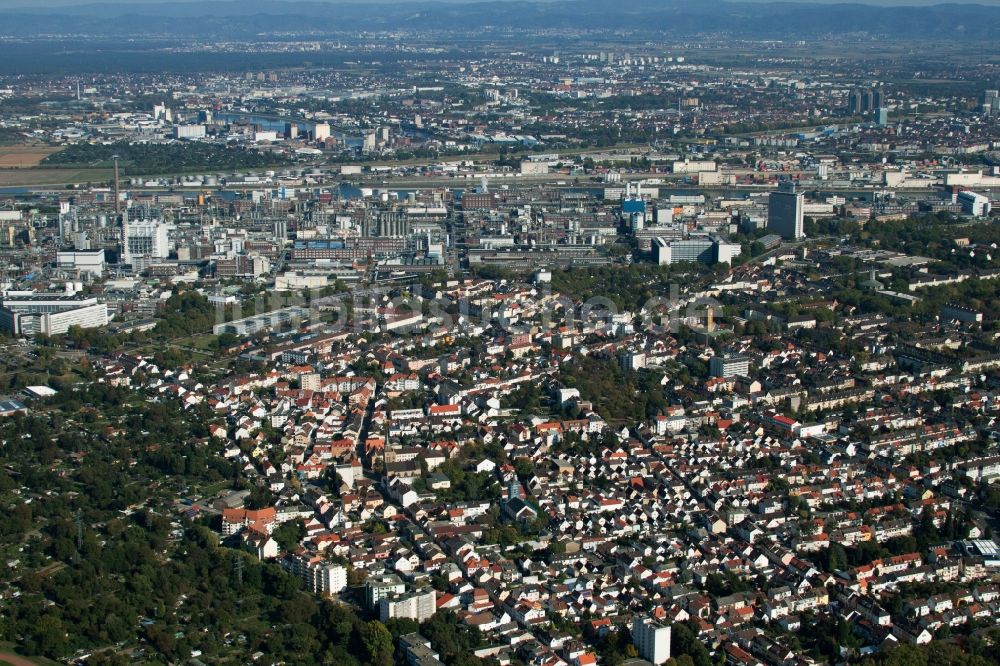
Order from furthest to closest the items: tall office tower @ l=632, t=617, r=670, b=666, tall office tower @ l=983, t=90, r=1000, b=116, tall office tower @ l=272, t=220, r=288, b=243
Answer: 1. tall office tower @ l=983, t=90, r=1000, b=116
2. tall office tower @ l=272, t=220, r=288, b=243
3. tall office tower @ l=632, t=617, r=670, b=666

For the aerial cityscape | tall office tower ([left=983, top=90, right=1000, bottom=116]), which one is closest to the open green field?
the aerial cityscape

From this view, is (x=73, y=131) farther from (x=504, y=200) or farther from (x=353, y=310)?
(x=353, y=310)

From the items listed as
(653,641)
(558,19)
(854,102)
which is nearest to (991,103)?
(854,102)

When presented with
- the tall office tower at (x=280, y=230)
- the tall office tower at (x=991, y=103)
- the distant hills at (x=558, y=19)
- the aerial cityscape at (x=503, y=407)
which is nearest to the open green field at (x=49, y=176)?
the aerial cityscape at (x=503, y=407)

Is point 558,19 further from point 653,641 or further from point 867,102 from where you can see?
point 653,641

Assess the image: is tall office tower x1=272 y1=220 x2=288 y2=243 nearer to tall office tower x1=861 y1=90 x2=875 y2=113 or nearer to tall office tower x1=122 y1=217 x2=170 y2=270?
tall office tower x1=122 y1=217 x2=170 y2=270

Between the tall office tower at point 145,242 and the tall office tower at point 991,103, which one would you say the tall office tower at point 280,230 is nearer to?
the tall office tower at point 145,242
